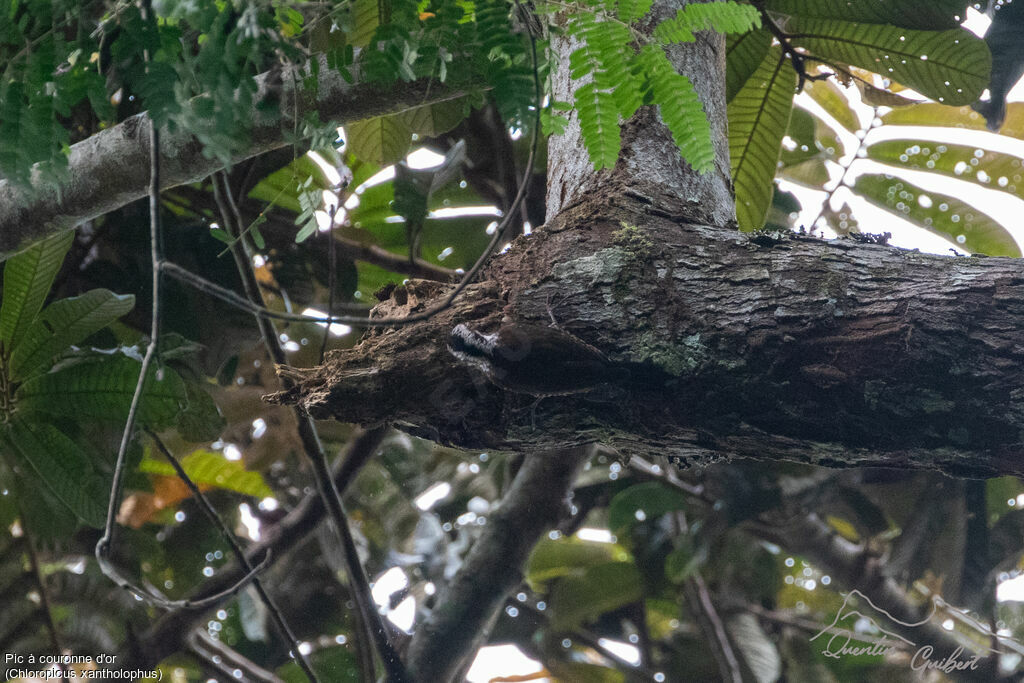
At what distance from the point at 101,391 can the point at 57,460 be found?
210 millimetres

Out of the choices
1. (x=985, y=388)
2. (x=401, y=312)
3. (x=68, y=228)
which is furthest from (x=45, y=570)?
(x=985, y=388)

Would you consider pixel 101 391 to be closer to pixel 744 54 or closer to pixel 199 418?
pixel 199 418

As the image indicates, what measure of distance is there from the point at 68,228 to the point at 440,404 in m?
0.93

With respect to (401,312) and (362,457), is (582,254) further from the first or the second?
(362,457)

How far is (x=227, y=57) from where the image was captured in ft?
2.86

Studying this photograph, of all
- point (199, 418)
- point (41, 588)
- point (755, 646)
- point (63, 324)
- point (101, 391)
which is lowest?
point (755, 646)

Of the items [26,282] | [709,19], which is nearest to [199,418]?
[26,282]

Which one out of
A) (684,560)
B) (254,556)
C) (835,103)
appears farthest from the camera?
(684,560)

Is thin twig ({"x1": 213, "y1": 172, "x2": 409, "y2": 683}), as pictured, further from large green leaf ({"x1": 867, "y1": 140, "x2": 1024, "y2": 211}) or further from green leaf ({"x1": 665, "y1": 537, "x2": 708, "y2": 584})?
large green leaf ({"x1": 867, "y1": 140, "x2": 1024, "y2": 211})

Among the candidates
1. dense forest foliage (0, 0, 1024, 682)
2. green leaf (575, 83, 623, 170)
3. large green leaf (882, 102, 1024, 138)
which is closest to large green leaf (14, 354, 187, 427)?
dense forest foliage (0, 0, 1024, 682)

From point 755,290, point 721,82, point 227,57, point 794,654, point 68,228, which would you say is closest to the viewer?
point 227,57

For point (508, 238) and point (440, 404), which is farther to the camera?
point (508, 238)

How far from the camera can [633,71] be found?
1125mm

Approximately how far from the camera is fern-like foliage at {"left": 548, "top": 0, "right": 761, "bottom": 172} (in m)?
1.08
